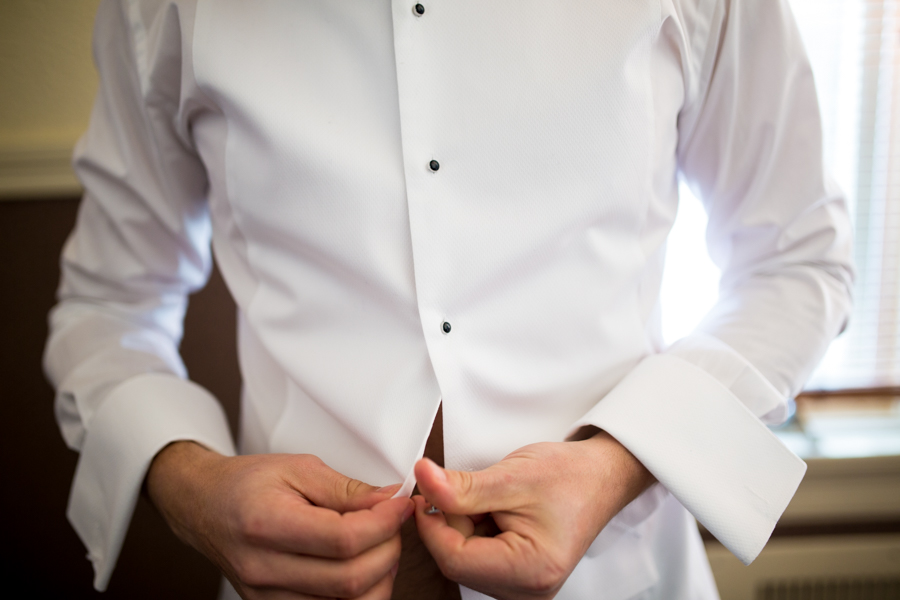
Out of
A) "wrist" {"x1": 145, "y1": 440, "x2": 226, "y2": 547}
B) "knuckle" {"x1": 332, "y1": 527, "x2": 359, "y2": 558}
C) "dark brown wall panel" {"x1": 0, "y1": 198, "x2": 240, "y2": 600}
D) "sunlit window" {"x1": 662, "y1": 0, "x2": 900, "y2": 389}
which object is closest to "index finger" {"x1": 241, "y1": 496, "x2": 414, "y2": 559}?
"knuckle" {"x1": 332, "y1": 527, "x2": 359, "y2": 558}

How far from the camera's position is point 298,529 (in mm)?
362

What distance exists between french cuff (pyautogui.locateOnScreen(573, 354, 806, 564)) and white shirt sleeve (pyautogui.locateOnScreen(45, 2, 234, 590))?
0.43 metres

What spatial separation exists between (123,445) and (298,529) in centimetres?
29

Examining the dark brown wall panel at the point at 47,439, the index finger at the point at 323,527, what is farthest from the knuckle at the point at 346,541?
the dark brown wall panel at the point at 47,439

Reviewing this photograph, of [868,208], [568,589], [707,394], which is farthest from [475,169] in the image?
[868,208]

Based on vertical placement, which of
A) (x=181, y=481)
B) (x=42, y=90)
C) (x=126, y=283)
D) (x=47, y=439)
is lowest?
(x=47, y=439)

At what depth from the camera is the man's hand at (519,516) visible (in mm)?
344

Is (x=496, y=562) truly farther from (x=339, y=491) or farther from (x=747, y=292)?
(x=747, y=292)

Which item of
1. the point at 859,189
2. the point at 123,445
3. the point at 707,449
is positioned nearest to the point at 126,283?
the point at 123,445

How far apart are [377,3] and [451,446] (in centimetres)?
38

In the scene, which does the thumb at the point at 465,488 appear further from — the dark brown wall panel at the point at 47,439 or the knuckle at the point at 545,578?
the dark brown wall panel at the point at 47,439

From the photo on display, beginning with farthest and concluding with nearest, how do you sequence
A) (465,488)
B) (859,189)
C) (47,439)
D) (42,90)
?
(859,189)
(47,439)
(42,90)
(465,488)

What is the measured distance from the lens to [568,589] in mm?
492

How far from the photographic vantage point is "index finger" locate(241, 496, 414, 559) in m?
0.35
